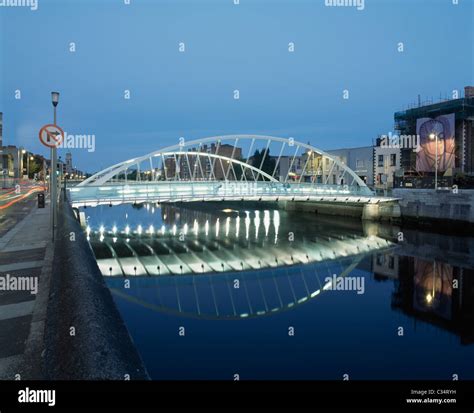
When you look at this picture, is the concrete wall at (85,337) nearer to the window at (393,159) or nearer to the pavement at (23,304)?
the pavement at (23,304)

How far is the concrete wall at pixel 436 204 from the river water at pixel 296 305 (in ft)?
9.61

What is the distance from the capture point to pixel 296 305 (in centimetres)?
1456

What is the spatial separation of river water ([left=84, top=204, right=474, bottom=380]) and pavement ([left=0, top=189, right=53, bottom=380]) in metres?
3.11

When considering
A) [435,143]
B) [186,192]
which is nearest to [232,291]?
[186,192]

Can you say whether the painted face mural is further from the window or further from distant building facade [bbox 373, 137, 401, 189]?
the window

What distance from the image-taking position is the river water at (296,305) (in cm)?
954

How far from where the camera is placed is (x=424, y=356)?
10.2 m

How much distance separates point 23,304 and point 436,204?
32754 millimetres

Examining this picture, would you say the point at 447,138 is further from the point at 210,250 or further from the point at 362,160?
the point at 210,250

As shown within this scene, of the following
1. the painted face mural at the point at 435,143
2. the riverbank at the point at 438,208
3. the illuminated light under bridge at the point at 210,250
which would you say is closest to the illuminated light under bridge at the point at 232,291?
the illuminated light under bridge at the point at 210,250

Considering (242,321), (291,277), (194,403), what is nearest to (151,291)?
(242,321)

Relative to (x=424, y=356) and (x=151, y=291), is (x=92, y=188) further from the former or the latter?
(x=424, y=356)

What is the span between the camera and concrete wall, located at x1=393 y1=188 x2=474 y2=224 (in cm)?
3009

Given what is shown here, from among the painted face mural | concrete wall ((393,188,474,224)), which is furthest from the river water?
the painted face mural
